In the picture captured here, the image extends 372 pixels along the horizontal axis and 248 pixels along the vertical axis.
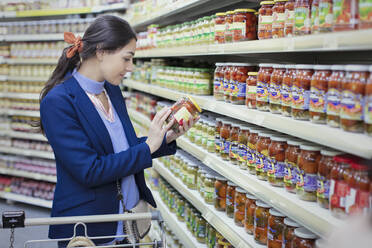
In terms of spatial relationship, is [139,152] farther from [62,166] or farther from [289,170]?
[289,170]

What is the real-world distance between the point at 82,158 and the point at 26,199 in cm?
441

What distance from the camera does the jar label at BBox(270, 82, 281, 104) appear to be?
1866 millimetres

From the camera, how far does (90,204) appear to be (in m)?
2.04

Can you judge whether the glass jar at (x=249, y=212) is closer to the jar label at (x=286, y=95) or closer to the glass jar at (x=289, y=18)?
the jar label at (x=286, y=95)

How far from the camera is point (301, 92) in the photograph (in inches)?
66.7

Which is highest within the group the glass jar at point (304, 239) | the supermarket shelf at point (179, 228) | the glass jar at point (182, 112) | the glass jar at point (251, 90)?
the glass jar at point (251, 90)

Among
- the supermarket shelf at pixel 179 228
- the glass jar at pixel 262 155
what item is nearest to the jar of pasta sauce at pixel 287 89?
the glass jar at pixel 262 155

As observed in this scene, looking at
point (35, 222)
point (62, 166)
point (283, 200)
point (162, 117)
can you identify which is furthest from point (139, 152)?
point (283, 200)

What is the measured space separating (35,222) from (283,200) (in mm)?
945

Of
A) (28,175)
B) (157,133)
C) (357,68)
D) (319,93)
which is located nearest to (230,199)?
(157,133)

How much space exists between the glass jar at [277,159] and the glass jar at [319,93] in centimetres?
30

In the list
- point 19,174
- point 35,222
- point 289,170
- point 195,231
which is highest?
point 289,170

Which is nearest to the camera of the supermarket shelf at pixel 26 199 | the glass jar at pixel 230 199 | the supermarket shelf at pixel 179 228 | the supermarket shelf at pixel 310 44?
the supermarket shelf at pixel 310 44

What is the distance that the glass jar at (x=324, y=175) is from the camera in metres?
1.55
